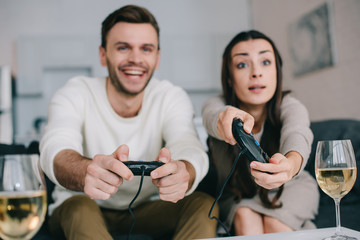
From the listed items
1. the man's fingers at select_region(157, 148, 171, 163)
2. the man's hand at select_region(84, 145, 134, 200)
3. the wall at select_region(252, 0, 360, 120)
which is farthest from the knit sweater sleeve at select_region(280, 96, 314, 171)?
the wall at select_region(252, 0, 360, 120)

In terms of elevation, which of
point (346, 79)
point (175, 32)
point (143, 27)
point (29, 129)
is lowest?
point (29, 129)

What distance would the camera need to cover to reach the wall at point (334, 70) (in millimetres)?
2666

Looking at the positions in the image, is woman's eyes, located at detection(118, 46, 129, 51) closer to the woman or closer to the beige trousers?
the woman

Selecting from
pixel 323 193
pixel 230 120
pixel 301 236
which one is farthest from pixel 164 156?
pixel 323 193

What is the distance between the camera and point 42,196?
520mm

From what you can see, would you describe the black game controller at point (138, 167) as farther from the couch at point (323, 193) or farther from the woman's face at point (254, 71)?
the woman's face at point (254, 71)

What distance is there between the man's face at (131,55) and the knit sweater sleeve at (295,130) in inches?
21.7

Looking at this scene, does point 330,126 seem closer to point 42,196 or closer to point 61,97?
point 61,97

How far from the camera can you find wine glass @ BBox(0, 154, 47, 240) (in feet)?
1.62

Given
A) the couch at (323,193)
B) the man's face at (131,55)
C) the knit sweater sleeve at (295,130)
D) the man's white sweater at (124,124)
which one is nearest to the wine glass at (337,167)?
the knit sweater sleeve at (295,130)

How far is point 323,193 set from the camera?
4.87 ft

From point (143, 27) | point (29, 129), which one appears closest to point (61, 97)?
point (143, 27)

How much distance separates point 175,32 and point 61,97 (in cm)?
334

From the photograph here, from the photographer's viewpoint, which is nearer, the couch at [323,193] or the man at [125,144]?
the man at [125,144]
